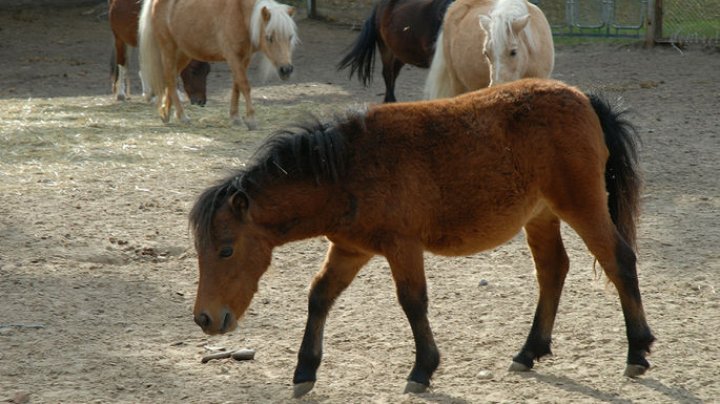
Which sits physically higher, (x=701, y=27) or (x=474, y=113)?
(x=474, y=113)

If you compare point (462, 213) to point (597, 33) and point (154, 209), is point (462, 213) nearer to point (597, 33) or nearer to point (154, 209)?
point (154, 209)

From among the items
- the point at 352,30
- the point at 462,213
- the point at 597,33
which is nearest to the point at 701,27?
the point at 597,33

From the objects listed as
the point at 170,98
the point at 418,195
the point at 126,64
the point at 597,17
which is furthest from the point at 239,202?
the point at 597,17

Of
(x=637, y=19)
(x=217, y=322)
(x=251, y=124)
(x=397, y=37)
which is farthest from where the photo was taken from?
(x=637, y=19)

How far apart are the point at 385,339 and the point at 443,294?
74cm

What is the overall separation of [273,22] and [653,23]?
24.0ft

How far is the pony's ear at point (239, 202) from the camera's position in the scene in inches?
155

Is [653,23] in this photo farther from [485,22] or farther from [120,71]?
[120,71]

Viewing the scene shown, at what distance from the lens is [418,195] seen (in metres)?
4.08

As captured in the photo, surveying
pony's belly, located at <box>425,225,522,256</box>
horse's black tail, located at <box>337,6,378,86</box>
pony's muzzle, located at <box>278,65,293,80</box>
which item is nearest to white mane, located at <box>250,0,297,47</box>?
pony's muzzle, located at <box>278,65,293,80</box>

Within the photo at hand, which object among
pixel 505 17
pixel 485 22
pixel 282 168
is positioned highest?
pixel 282 168

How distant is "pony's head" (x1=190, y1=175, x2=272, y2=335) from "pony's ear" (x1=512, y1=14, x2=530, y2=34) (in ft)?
14.9

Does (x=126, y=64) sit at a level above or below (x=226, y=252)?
below

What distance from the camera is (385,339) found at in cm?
484
